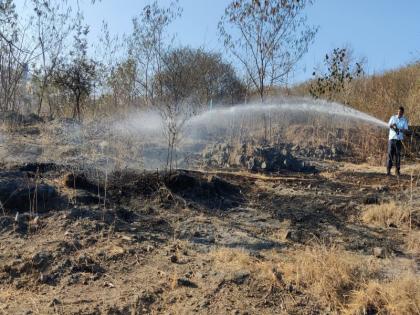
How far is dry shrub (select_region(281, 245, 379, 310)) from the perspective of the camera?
3.74m

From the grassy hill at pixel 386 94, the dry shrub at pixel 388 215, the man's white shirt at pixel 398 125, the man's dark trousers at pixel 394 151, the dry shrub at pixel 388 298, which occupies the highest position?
the grassy hill at pixel 386 94

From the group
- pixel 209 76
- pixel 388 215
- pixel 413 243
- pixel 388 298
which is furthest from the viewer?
pixel 209 76

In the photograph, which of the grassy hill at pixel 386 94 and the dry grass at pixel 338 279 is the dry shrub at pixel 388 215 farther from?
the grassy hill at pixel 386 94

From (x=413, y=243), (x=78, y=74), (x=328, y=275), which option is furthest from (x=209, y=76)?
(x=328, y=275)

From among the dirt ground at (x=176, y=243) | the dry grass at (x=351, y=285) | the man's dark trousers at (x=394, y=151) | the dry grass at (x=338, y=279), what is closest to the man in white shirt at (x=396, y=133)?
the man's dark trousers at (x=394, y=151)

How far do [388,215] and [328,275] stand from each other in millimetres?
2573

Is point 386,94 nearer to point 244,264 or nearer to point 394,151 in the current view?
point 394,151

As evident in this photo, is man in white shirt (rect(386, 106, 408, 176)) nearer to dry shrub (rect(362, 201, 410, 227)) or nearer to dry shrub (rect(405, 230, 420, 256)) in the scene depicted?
dry shrub (rect(362, 201, 410, 227))

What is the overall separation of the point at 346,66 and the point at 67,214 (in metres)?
11.7

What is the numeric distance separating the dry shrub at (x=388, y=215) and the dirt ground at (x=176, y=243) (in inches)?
3.2

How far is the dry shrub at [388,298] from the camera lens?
137 inches

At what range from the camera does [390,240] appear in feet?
17.8

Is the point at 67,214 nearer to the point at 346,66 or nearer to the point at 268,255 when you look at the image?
the point at 268,255

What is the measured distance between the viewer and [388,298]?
3615mm
